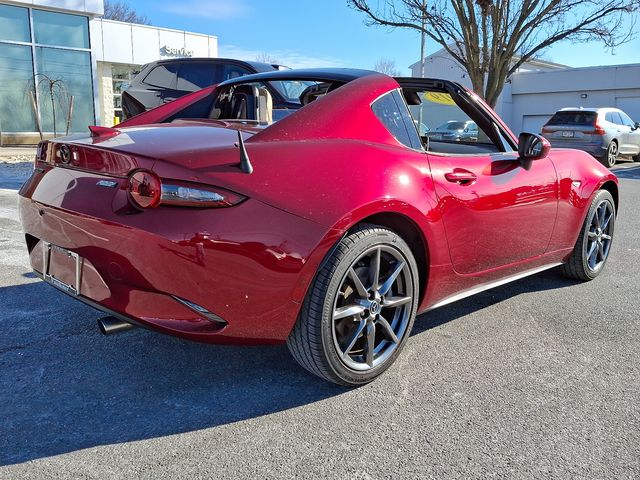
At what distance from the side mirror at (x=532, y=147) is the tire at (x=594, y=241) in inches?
41.6

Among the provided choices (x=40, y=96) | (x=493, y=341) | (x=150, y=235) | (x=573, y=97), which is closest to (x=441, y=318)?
(x=493, y=341)

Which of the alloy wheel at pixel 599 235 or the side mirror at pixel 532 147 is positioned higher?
the side mirror at pixel 532 147

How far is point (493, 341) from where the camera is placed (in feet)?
10.8

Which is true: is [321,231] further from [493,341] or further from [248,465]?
[493,341]

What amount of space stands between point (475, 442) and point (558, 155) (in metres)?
2.41

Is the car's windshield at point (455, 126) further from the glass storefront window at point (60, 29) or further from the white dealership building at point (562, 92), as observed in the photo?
the glass storefront window at point (60, 29)

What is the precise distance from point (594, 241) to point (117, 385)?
3.62m

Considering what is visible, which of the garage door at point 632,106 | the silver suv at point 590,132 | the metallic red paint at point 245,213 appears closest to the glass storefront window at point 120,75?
the silver suv at point 590,132

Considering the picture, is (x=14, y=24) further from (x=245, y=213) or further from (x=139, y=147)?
(x=245, y=213)

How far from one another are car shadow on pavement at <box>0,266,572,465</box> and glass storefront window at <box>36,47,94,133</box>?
16777 millimetres

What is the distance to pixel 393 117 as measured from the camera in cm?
294

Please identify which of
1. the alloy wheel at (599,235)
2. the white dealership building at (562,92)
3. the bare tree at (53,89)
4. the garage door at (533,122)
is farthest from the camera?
the garage door at (533,122)

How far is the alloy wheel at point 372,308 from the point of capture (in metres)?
2.63

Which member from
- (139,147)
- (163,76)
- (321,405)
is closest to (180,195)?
(139,147)
